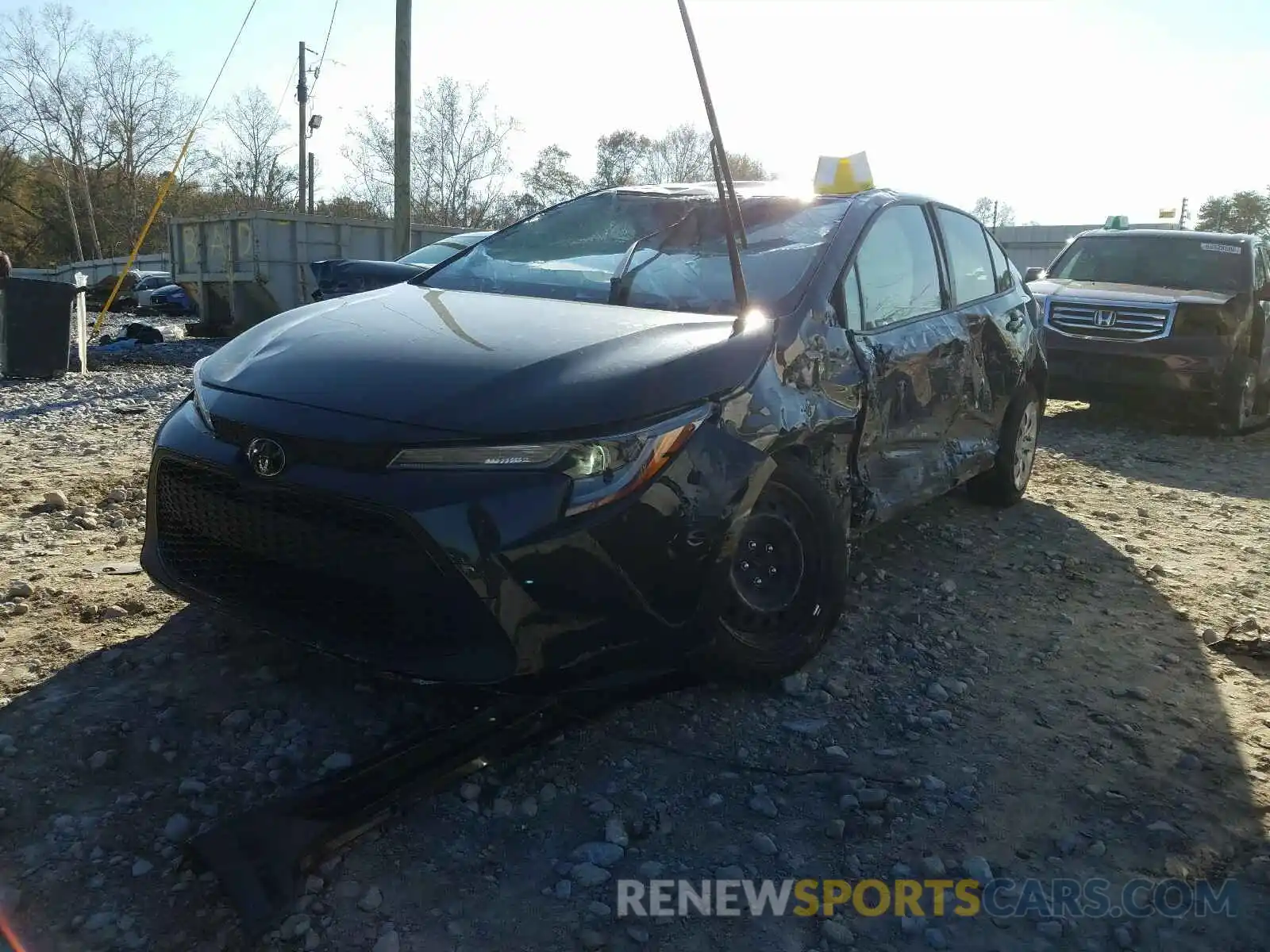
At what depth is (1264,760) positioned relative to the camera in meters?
3.03

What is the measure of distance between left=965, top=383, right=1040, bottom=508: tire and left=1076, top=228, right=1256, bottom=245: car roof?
5.06 m

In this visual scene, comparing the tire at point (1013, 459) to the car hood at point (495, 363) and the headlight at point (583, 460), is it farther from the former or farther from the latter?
the headlight at point (583, 460)

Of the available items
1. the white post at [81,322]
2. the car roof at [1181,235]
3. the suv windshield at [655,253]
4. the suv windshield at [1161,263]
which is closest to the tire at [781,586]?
the suv windshield at [655,253]

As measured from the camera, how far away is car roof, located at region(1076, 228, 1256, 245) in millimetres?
9492

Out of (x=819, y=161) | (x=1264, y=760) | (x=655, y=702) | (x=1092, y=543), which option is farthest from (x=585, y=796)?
(x=1092, y=543)

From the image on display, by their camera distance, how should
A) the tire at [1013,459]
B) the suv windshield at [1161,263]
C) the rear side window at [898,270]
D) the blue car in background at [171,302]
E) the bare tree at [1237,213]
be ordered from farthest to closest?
the bare tree at [1237,213] < the blue car in background at [171,302] < the suv windshield at [1161,263] < the tire at [1013,459] < the rear side window at [898,270]

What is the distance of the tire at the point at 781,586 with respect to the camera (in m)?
2.96

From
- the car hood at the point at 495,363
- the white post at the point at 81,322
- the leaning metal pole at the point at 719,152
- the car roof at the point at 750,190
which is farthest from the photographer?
the white post at the point at 81,322

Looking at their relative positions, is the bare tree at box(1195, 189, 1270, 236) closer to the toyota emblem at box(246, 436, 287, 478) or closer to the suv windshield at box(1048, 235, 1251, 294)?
the suv windshield at box(1048, 235, 1251, 294)

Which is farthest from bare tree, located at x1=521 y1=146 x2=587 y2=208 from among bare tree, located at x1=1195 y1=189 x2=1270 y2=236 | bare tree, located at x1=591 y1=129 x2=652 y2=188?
bare tree, located at x1=1195 y1=189 x2=1270 y2=236

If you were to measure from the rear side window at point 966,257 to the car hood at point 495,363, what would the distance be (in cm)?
196

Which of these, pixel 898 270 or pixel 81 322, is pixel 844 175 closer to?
pixel 898 270

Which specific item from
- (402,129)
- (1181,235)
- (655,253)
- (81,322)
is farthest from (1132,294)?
(402,129)

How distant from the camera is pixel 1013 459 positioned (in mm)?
5430
